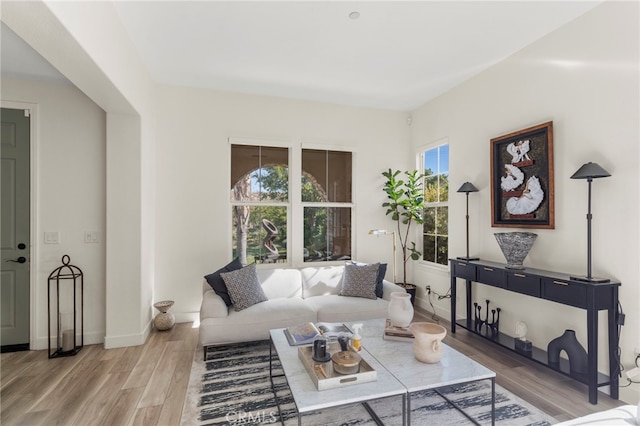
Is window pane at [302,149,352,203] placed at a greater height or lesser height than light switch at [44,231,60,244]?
greater

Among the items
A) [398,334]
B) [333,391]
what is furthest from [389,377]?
[398,334]

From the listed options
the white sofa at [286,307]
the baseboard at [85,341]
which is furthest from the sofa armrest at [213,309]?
the baseboard at [85,341]

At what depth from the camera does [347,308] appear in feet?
11.0

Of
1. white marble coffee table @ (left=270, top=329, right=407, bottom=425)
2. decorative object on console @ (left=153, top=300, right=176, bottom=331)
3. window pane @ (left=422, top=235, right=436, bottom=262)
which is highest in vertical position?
window pane @ (left=422, top=235, right=436, bottom=262)

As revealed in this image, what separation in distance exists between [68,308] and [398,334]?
3325 mm

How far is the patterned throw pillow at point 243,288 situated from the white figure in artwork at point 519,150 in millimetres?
2939

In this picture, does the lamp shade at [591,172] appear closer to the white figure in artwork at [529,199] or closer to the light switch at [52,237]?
the white figure in artwork at [529,199]

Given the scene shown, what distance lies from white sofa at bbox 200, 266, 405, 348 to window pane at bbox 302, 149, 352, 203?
1136 mm

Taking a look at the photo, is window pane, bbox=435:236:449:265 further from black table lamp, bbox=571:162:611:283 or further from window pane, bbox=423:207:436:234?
black table lamp, bbox=571:162:611:283

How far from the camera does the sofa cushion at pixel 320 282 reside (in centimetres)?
382

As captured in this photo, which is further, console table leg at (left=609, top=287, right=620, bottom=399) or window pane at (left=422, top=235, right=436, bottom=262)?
window pane at (left=422, top=235, right=436, bottom=262)

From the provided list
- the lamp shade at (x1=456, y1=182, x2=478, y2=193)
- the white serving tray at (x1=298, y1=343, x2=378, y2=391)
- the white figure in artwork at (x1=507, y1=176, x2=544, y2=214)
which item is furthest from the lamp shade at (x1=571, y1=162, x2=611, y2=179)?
the white serving tray at (x1=298, y1=343, x2=378, y2=391)

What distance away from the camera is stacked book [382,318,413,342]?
231 centimetres

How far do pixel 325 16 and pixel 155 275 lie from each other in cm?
339
